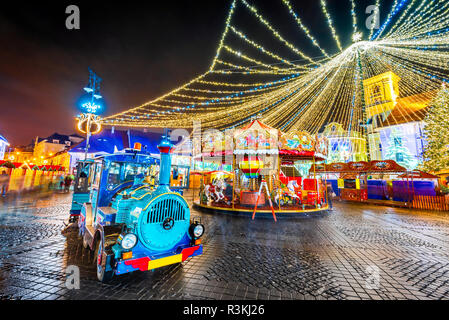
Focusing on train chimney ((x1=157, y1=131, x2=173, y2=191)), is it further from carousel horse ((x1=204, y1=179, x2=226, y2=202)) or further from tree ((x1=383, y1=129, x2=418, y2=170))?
tree ((x1=383, y1=129, x2=418, y2=170))

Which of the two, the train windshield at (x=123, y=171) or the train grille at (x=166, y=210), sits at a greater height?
the train windshield at (x=123, y=171)

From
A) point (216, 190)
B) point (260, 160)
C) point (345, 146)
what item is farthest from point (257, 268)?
point (345, 146)

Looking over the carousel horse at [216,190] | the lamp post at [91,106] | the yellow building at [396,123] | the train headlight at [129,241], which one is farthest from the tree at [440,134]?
the lamp post at [91,106]

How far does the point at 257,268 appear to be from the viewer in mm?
3666

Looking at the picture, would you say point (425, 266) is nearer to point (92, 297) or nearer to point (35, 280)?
point (92, 297)

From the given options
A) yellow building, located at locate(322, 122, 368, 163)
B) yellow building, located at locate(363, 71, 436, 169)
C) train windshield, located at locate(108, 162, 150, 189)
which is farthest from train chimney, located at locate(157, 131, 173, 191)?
yellow building, located at locate(322, 122, 368, 163)

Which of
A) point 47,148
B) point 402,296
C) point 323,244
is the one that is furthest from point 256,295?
point 47,148

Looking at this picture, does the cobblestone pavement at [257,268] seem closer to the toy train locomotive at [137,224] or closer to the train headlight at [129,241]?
the toy train locomotive at [137,224]

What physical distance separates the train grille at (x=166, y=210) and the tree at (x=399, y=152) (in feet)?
106

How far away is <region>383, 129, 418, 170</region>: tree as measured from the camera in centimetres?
2433

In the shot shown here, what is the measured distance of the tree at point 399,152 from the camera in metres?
24.3

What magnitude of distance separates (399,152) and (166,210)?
33407 mm

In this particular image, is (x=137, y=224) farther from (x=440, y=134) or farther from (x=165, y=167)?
(x=440, y=134)
